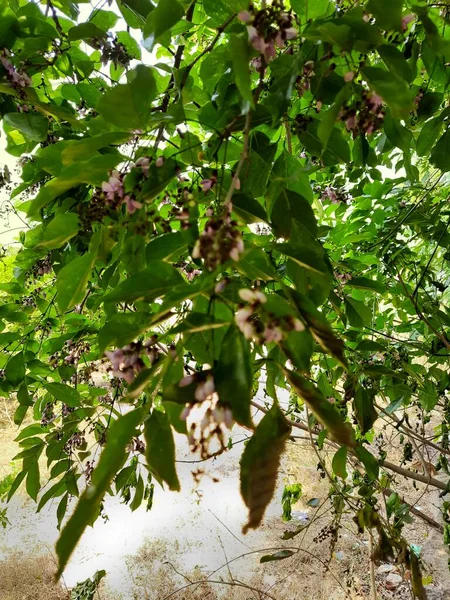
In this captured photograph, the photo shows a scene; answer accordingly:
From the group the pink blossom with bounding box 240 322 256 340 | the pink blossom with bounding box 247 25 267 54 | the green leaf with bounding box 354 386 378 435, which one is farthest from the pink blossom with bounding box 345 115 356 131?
the green leaf with bounding box 354 386 378 435

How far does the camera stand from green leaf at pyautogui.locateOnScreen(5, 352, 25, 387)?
69 cm

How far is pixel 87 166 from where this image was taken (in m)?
0.23

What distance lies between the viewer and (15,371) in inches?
27.5

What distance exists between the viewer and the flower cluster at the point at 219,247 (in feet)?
0.60

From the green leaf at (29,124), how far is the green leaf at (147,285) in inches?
10.5

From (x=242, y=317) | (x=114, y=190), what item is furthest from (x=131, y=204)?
(x=242, y=317)

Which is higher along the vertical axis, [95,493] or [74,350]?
[74,350]

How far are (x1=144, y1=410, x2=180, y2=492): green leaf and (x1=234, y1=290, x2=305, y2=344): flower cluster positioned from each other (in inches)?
2.0

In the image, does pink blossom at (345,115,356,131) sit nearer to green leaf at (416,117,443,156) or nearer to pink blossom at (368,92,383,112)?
pink blossom at (368,92,383,112)

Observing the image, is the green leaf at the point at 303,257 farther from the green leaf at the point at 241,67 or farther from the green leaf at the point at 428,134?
the green leaf at the point at 428,134

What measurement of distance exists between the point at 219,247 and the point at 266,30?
0.44 feet

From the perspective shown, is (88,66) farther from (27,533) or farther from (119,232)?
(27,533)

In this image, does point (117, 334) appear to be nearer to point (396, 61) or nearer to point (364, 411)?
point (396, 61)

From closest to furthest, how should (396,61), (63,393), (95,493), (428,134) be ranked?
(95,493)
(396,61)
(428,134)
(63,393)
